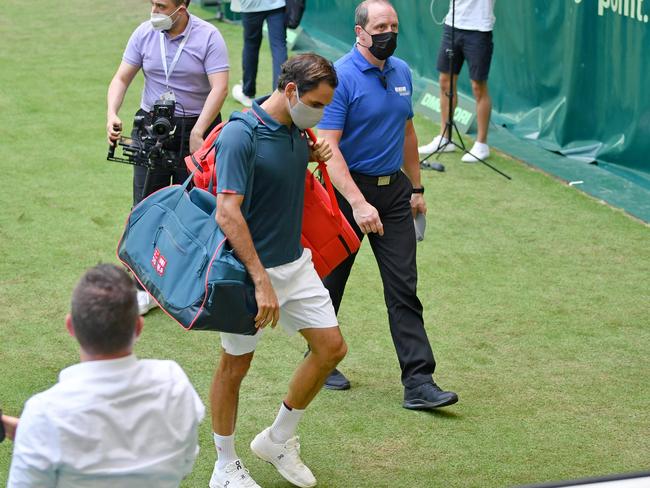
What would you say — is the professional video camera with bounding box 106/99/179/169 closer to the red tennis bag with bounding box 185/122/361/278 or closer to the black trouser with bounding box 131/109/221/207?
the black trouser with bounding box 131/109/221/207

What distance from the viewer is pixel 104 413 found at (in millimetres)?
2822

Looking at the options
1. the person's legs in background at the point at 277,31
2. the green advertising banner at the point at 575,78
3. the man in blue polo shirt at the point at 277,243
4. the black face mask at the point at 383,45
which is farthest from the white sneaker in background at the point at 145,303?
the person's legs in background at the point at 277,31

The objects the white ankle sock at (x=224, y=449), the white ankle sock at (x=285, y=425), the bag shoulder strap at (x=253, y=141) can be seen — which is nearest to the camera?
the bag shoulder strap at (x=253, y=141)

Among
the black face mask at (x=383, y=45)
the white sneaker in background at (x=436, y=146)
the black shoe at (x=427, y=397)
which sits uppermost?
the black face mask at (x=383, y=45)

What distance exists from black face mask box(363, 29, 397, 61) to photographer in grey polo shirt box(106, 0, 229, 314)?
4.09ft

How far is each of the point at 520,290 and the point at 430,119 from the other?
15.5ft

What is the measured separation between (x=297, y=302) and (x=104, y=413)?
1955 mm

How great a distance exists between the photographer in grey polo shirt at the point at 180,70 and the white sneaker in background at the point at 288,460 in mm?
2071

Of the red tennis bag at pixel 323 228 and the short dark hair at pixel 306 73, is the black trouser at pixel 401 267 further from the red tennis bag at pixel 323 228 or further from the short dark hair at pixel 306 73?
the short dark hair at pixel 306 73

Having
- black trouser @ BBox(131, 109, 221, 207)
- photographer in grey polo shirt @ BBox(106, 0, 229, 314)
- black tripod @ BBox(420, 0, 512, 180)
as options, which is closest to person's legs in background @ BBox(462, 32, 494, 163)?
black tripod @ BBox(420, 0, 512, 180)

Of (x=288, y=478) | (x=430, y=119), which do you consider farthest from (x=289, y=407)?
(x=430, y=119)

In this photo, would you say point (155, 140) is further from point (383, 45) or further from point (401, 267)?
point (401, 267)

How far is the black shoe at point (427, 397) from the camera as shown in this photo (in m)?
5.65

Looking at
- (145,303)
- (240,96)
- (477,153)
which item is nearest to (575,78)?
(477,153)
